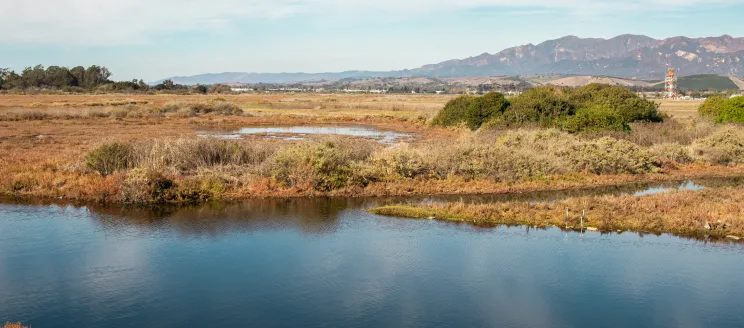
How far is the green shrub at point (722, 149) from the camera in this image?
44656mm

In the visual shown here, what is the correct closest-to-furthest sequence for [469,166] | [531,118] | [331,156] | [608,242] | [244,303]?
[244,303] < [608,242] < [331,156] < [469,166] < [531,118]

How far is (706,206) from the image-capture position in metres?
28.7

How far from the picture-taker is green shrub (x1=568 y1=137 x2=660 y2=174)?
3984 cm

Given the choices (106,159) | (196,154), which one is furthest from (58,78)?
(196,154)

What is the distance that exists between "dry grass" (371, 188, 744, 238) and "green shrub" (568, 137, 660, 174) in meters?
8.76

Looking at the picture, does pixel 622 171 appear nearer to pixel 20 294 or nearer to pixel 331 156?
pixel 331 156

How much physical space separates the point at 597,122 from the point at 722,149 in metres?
9.69

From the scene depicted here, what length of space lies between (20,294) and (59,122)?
60.3m

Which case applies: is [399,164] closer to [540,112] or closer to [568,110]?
[540,112]

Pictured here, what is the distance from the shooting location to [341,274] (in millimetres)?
20906

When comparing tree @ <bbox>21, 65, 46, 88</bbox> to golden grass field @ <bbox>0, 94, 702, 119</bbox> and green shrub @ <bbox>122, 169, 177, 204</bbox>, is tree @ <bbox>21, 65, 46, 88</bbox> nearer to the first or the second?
golden grass field @ <bbox>0, 94, 702, 119</bbox>

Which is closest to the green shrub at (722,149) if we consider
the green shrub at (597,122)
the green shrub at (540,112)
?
the green shrub at (597,122)

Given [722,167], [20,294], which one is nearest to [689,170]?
[722,167]

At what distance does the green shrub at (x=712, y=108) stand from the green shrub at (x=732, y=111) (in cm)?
44
